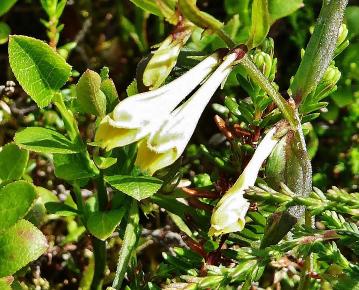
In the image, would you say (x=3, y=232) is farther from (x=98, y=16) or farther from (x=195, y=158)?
(x=98, y=16)

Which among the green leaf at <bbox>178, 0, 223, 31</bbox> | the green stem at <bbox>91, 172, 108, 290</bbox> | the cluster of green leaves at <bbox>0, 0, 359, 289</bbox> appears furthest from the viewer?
the green stem at <bbox>91, 172, 108, 290</bbox>

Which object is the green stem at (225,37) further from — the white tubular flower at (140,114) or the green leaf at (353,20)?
the green leaf at (353,20)

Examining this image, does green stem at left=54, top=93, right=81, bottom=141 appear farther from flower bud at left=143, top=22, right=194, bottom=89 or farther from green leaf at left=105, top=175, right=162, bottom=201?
flower bud at left=143, top=22, right=194, bottom=89

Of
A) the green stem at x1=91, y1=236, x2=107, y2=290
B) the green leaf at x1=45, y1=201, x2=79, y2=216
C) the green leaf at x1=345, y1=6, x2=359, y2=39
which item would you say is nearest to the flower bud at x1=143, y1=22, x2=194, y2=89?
the green leaf at x1=45, y1=201, x2=79, y2=216

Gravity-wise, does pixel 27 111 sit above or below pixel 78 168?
below

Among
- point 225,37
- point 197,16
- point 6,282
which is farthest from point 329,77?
point 6,282

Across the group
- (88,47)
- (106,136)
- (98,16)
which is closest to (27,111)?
(88,47)
